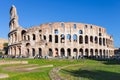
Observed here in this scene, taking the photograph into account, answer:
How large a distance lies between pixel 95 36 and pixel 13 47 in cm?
2657

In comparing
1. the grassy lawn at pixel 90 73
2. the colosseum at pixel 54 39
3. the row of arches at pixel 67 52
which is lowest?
the grassy lawn at pixel 90 73

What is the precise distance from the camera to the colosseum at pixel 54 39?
6762cm

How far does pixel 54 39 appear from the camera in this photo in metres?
71.8

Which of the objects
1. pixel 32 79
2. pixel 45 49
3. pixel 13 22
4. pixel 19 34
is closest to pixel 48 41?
pixel 45 49

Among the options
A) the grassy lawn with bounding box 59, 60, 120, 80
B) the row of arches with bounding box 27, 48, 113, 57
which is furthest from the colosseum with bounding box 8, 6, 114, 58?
the grassy lawn with bounding box 59, 60, 120, 80

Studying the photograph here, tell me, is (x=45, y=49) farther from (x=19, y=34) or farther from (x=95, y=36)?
(x=95, y=36)

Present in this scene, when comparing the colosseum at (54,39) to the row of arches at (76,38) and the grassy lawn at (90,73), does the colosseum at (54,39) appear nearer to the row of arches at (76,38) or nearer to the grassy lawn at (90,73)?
the row of arches at (76,38)

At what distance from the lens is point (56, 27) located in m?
71.5

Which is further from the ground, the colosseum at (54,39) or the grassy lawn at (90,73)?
the colosseum at (54,39)

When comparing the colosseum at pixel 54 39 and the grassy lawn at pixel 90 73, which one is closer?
the grassy lawn at pixel 90 73

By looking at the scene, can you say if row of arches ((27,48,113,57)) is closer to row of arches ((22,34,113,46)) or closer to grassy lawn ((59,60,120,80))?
row of arches ((22,34,113,46))

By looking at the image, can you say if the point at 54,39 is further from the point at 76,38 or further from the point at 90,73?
the point at 90,73

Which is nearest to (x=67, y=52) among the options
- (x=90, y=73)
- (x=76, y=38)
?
(x=76, y=38)

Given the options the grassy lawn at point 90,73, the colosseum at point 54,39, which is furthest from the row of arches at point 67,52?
the grassy lawn at point 90,73
